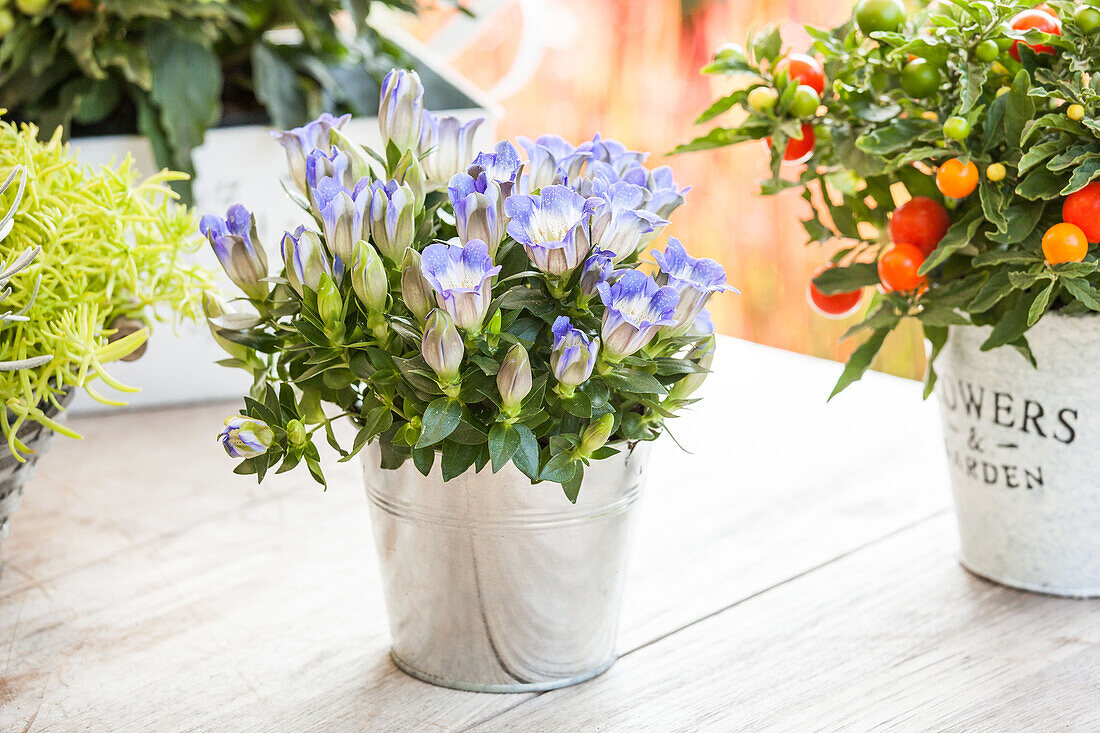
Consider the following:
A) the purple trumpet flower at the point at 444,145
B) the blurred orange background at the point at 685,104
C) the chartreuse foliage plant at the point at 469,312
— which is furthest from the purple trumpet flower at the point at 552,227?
the blurred orange background at the point at 685,104

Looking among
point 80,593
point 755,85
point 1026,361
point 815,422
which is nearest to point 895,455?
point 815,422

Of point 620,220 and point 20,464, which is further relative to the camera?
point 20,464

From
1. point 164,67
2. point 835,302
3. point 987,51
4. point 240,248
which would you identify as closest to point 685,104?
point 164,67

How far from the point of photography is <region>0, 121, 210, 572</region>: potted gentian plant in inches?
22.4

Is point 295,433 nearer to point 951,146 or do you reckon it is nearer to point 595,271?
point 595,271

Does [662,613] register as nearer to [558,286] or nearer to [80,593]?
[558,286]

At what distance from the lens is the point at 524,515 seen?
1.75 feet

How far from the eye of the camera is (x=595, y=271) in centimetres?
49

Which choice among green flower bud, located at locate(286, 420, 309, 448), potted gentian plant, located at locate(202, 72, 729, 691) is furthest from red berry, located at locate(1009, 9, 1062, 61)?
green flower bud, located at locate(286, 420, 309, 448)

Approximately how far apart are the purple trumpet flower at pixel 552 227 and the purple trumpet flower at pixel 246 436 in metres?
0.15

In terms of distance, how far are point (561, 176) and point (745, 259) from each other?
5.17ft

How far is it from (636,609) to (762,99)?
0.32 metres

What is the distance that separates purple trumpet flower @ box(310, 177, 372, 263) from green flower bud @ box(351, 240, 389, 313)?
0.4 inches

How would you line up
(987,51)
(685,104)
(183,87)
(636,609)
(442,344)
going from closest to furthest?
(442,344)
(987,51)
(636,609)
(183,87)
(685,104)
